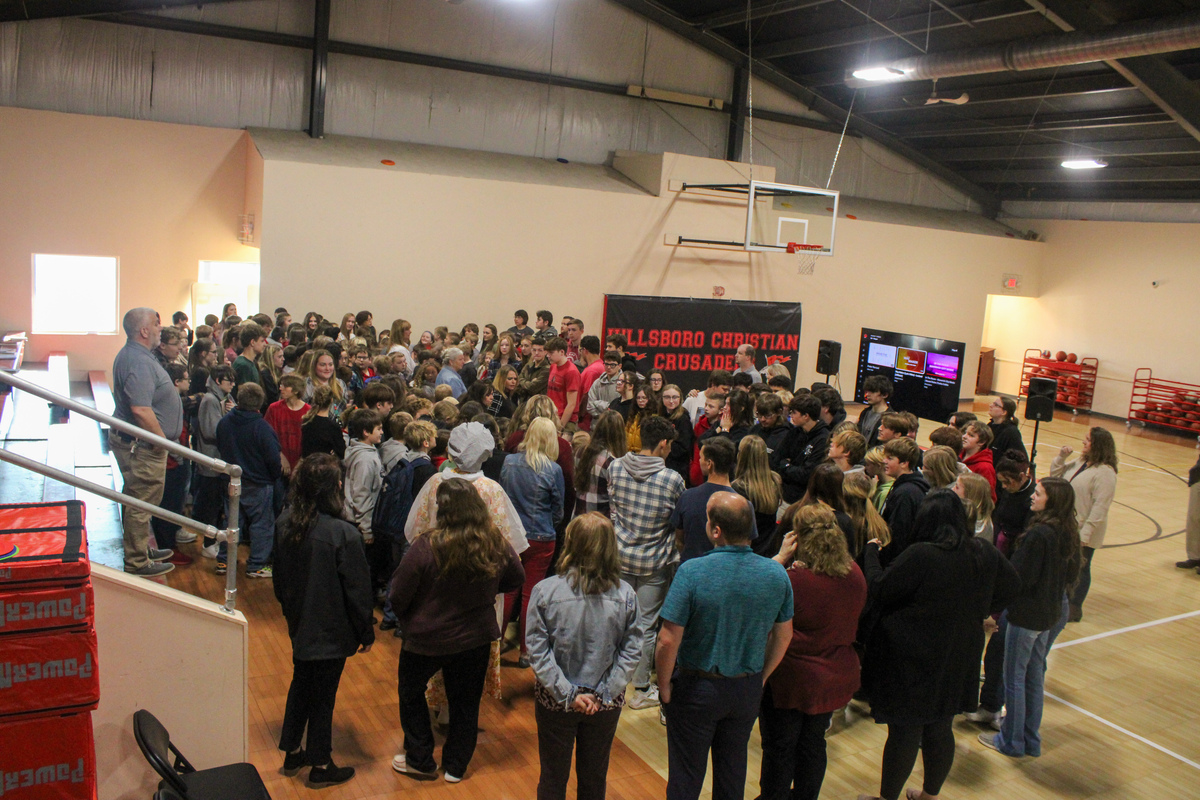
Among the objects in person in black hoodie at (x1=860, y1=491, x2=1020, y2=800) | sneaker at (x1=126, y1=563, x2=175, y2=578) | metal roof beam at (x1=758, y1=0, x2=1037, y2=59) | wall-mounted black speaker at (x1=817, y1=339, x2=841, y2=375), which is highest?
metal roof beam at (x1=758, y1=0, x2=1037, y2=59)

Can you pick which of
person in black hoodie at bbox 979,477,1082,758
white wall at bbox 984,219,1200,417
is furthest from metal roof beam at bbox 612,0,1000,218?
person in black hoodie at bbox 979,477,1082,758

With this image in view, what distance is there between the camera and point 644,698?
4.65 m

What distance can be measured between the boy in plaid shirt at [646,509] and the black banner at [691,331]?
27.7 ft

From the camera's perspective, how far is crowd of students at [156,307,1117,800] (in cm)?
306

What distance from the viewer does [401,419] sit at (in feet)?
16.0

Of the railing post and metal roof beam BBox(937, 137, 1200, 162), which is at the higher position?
metal roof beam BBox(937, 137, 1200, 162)

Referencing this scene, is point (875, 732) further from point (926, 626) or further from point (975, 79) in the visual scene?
point (975, 79)

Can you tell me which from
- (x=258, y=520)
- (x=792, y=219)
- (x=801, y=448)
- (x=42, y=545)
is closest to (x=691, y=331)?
(x=792, y=219)

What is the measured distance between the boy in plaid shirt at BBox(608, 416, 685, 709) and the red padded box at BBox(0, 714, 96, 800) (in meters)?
2.33

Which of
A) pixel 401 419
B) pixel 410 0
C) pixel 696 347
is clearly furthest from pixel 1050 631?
pixel 410 0

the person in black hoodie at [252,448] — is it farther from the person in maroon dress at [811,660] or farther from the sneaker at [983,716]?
the sneaker at [983,716]

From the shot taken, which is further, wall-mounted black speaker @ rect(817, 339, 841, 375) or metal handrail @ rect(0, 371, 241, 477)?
wall-mounted black speaker @ rect(817, 339, 841, 375)

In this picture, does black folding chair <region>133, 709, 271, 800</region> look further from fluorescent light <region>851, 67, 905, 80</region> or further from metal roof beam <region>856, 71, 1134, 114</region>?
metal roof beam <region>856, 71, 1134, 114</region>

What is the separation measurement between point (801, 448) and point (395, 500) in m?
2.42
